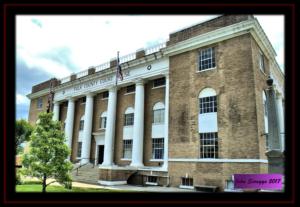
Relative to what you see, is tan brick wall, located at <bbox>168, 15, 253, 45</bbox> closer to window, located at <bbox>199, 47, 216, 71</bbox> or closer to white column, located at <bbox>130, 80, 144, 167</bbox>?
window, located at <bbox>199, 47, 216, 71</bbox>

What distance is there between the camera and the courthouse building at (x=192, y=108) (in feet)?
54.8

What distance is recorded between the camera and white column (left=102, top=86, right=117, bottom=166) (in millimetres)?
24439

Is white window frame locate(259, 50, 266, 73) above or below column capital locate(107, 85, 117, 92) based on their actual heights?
above

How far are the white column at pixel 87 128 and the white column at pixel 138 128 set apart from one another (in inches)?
284

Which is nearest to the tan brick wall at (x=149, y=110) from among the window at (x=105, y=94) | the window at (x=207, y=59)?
the window at (x=207, y=59)

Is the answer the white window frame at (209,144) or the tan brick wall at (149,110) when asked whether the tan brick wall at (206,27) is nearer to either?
the tan brick wall at (149,110)

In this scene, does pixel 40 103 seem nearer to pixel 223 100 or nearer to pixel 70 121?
pixel 70 121

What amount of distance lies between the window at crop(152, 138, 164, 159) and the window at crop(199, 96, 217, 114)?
16.3 feet

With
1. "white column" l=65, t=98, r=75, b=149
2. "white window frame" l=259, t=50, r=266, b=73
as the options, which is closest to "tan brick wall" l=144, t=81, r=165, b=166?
"white window frame" l=259, t=50, r=266, b=73

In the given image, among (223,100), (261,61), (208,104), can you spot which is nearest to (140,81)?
(208,104)

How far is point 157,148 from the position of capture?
22188 millimetres

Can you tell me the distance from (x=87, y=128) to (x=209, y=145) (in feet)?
49.2
